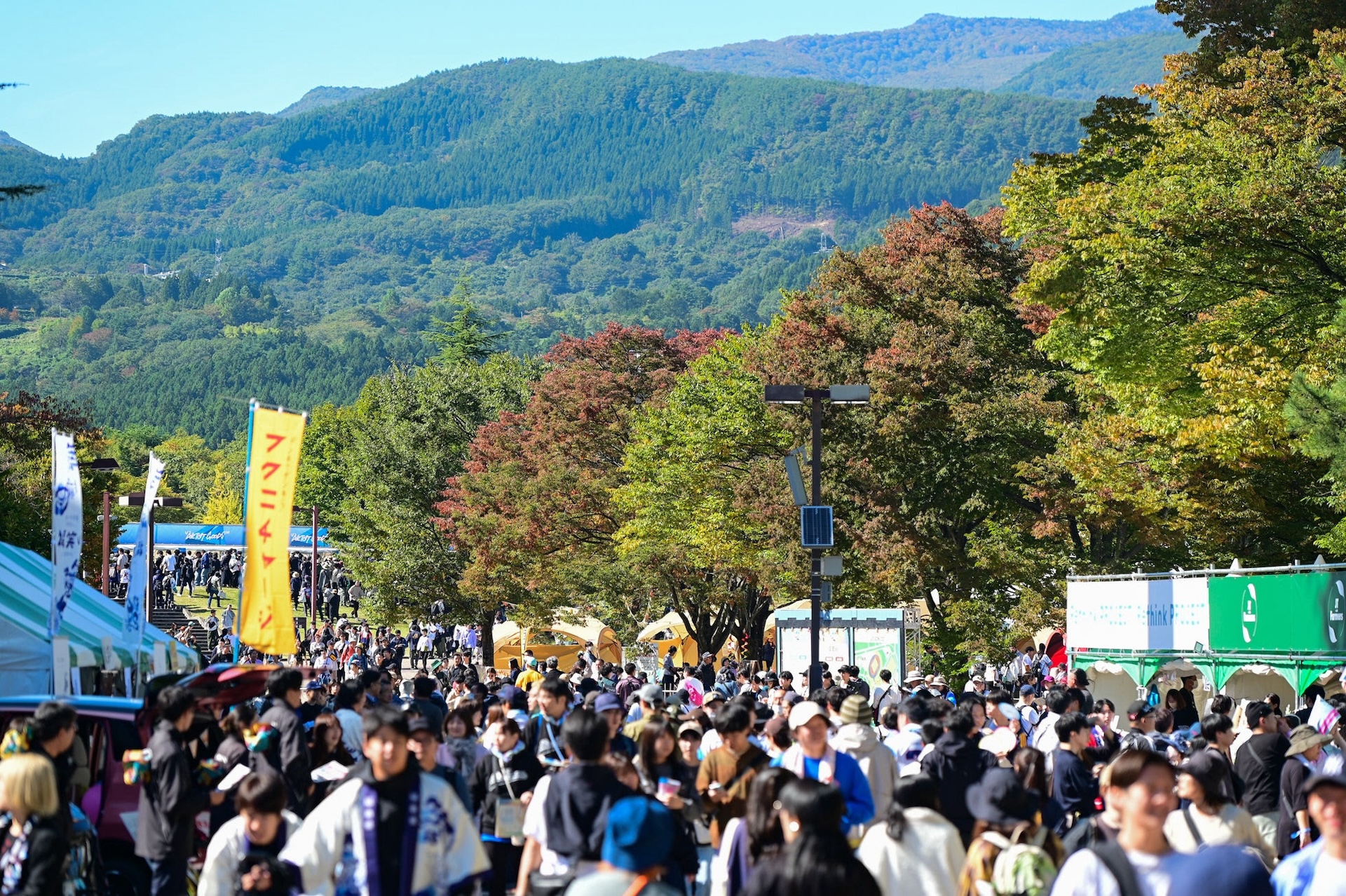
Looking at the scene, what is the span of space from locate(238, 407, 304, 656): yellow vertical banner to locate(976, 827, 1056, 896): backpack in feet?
20.5

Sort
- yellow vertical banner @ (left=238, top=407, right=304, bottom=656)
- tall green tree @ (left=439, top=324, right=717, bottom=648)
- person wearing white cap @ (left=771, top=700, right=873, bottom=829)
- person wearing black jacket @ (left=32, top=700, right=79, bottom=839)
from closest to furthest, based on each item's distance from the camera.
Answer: person wearing black jacket @ (left=32, top=700, right=79, bottom=839) → person wearing white cap @ (left=771, top=700, right=873, bottom=829) → yellow vertical banner @ (left=238, top=407, right=304, bottom=656) → tall green tree @ (left=439, top=324, right=717, bottom=648)

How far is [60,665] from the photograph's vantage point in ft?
52.2

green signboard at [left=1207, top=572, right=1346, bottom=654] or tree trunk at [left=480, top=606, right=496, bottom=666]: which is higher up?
green signboard at [left=1207, top=572, right=1346, bottom=654]

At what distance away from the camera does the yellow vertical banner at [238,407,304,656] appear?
1173 centimetres

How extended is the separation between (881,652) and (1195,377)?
6.96m

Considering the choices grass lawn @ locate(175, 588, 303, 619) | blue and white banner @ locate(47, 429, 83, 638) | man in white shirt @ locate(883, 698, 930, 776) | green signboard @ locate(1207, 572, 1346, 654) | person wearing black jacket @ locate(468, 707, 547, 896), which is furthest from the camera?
grass lawn @ locate(175, 588, 303, 619)

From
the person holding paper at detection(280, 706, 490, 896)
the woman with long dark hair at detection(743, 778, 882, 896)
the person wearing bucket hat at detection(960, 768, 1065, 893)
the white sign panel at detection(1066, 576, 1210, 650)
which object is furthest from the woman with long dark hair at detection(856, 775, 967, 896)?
the white sign panel at detection(1066, 576, 1210, 650)

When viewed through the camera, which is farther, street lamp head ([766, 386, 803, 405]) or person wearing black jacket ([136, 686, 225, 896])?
street lamp head ([766, 386, 803, 405])

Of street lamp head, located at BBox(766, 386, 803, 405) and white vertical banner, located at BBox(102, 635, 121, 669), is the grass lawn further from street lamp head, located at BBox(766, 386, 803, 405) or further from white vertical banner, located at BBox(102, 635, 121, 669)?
street lamp head, located at BBox(766, 386, 803, 405)

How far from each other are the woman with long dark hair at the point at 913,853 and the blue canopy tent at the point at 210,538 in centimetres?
7170

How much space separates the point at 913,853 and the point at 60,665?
1150 cm

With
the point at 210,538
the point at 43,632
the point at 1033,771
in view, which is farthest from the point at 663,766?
the point at 210,538

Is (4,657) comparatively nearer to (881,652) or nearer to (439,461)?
(881,652)

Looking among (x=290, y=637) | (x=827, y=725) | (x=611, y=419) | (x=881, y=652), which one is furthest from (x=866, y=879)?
(x=611, y=419)
